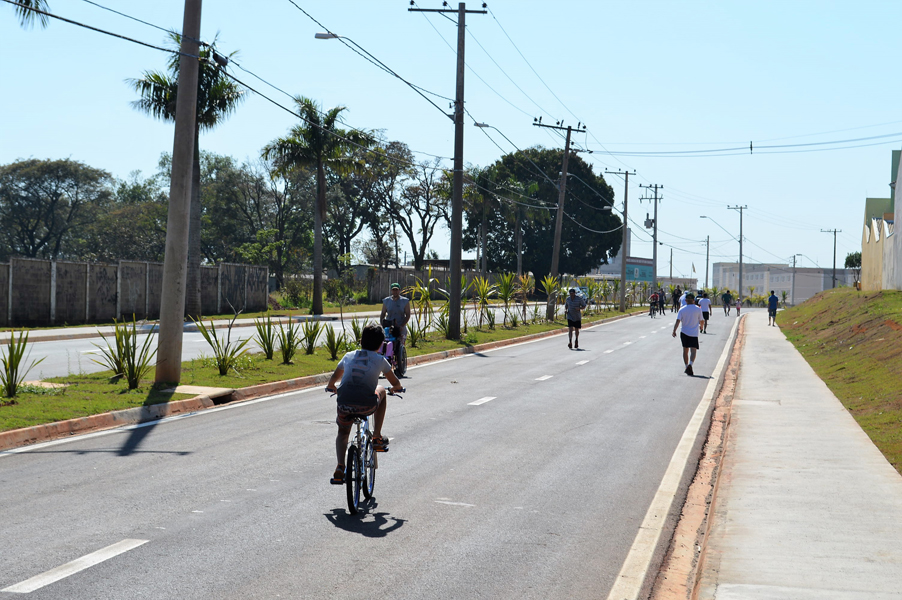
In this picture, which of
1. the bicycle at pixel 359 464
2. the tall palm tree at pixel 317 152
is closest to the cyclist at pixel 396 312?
the bicycle at pixel 359 464

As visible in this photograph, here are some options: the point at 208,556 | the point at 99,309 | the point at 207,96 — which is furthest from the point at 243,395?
the point at 207,96

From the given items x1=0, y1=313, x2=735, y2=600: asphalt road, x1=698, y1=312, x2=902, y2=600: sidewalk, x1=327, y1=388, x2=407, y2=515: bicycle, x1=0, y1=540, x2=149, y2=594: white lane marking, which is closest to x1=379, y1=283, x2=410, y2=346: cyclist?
x1=0, y1=313, x2=735, y2=600: asphalt road

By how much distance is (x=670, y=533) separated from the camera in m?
7.25

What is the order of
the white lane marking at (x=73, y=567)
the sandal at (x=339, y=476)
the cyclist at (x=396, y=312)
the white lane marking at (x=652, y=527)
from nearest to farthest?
the white lane marking at (x=73, y=567) → the white lane marking at (x=652, y=527) → the sandal at (x=339, y=476) → the cyclist at (x=396, y=312)

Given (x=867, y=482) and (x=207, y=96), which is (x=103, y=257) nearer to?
(x=207, y=96)

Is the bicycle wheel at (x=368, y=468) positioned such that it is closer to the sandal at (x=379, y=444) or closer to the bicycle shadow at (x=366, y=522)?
the sandal at (x=379, y=444)

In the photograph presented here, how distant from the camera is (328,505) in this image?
7.66m

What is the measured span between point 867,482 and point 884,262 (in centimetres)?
3877

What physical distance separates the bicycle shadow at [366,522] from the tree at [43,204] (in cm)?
6690

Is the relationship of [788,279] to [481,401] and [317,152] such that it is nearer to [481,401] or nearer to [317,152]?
[317,152]

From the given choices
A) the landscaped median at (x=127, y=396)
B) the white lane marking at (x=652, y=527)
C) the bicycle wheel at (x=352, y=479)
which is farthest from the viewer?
the landscaped median at (x=127, y=396)

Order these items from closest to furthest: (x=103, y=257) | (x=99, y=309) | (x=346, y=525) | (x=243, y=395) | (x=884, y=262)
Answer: (x=346, y=525)
(x=243, y=395)
(x=99, y=309)
(x=884, y=262)
(x=103, y=257)

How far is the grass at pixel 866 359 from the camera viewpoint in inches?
503

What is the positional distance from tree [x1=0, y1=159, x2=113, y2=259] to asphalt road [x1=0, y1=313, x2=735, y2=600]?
60.1 m
